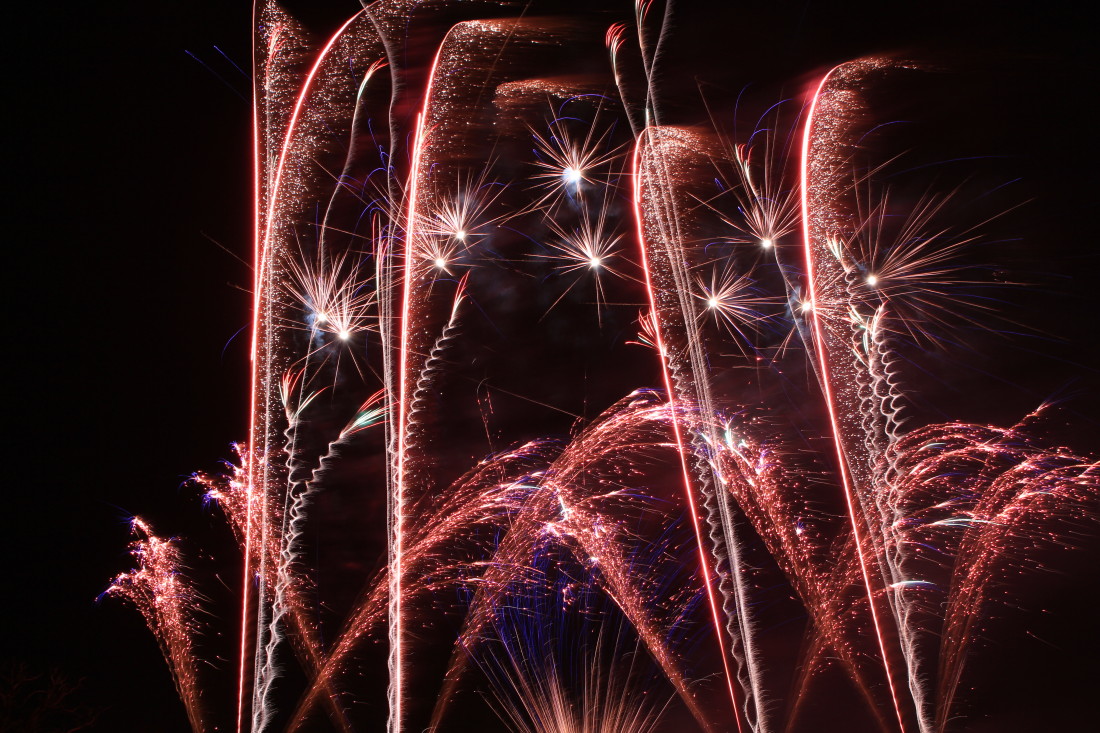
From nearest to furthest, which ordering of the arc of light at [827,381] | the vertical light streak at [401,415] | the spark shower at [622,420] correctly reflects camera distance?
the vertical light streak at [401,415]
the arc of light at [827,381]
the spark shower at [622,420]

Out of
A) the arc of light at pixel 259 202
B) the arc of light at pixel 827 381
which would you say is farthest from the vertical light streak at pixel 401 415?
the arc of light at pixel 827 381

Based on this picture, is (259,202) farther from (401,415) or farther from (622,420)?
(622,420)

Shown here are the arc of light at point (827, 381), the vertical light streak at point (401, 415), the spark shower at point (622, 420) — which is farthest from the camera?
the spark shower at point (622, 420)

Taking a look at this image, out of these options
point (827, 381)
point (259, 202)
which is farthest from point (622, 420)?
point (259, 202)

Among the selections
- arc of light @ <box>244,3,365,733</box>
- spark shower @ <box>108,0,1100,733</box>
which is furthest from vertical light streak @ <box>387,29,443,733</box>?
arc of light @ <box>244,3,365,733</box>

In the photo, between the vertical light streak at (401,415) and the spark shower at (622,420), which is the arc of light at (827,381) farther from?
the vertical light streak at (401,415)

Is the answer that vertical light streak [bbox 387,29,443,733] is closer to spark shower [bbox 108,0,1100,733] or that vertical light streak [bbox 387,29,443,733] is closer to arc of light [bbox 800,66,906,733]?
spark shower [bbox 108,0,1100,733]

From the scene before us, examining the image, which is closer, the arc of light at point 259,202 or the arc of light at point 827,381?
the arc of light at point 827,381

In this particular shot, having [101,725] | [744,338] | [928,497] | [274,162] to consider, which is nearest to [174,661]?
[101,725]
